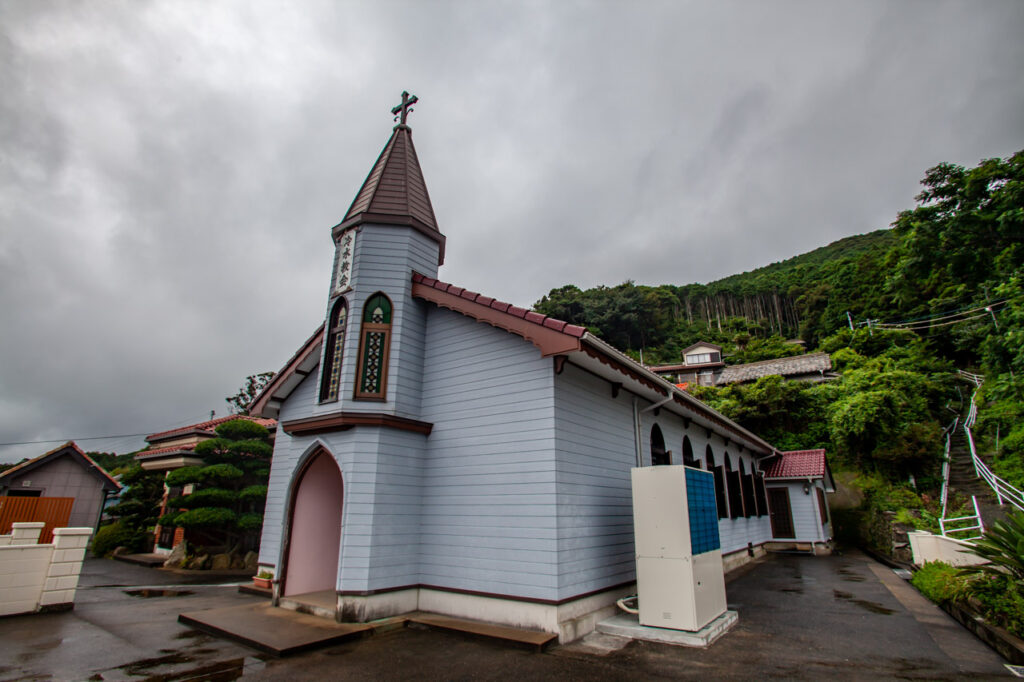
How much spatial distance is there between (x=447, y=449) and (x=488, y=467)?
880mm

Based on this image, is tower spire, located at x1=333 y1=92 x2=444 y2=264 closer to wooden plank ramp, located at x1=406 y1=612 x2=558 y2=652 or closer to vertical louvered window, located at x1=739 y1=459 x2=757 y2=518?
wooden plank ramp, located at x1=406 y1=612 x2=558 y2=652

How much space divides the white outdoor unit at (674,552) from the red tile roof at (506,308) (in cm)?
224

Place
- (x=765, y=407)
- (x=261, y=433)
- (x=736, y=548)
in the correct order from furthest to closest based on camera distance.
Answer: (x=765, y=407) → (x=261, y=433) → (x=736, y=548)

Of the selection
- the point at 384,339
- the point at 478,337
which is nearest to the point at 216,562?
the point at 384,339

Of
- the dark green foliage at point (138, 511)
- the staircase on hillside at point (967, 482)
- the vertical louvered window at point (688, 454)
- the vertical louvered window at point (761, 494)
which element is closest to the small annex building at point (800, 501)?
the vertical louvered window at point (761, 494)

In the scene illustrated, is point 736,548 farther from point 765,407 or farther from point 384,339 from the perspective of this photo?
point 765,407

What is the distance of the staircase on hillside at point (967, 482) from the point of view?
40.6 feet

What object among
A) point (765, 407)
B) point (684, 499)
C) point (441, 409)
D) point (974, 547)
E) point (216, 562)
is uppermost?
point (765, 407)

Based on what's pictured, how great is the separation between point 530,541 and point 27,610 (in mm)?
7954

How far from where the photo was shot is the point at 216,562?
13867 mm

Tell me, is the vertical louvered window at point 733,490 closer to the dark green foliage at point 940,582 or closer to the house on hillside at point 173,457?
the dark green foliage at point 940,582

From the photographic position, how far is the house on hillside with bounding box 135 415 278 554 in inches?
652

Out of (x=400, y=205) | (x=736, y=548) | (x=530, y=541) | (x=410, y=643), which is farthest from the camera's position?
(x=736, y=548)

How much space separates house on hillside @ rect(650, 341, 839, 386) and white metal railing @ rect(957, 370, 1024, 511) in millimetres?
8329
